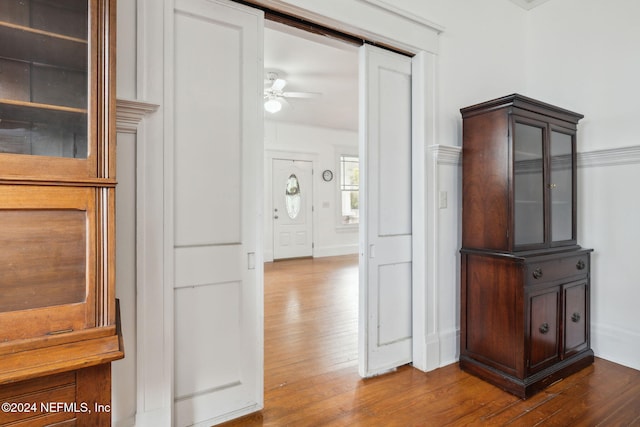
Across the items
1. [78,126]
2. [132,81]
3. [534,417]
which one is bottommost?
[534,417]

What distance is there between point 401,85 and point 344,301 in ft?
8.71

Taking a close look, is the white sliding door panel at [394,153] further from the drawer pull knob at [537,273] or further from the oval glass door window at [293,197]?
the oval glass door window at [293,197]

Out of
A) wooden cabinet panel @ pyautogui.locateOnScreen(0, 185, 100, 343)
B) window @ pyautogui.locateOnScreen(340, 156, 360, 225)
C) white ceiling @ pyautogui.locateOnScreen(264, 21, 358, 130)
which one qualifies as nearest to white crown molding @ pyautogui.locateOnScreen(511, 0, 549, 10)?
white ceiling @ pyautogui.locateOnScreen(264, 21, 358, 130)

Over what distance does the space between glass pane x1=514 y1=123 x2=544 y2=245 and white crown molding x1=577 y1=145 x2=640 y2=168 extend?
690 mm

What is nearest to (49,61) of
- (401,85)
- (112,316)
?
(112,316)

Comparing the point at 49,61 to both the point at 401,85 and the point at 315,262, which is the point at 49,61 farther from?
the point at 315,262

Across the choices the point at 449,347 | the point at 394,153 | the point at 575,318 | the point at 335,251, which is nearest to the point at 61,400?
the point at 394,153

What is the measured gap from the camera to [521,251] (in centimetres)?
227

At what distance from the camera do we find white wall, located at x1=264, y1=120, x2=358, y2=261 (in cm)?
707

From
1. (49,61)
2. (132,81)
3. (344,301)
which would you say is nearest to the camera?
(49,61)

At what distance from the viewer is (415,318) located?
101 inches

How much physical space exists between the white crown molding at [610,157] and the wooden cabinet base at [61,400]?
335 centimetres

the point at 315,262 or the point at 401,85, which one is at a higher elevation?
the point at 401,85

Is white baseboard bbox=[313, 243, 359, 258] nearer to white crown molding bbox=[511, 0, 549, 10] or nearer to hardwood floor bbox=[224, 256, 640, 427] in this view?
hardwood floor bbox=[224, 256, 640, 427]
